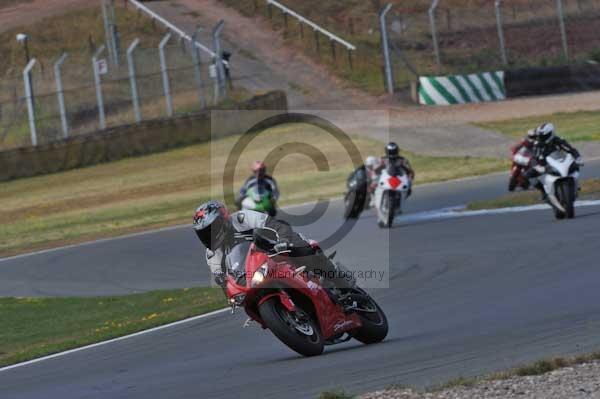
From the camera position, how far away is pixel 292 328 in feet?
28.5

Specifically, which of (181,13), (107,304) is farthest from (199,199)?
(181,13)

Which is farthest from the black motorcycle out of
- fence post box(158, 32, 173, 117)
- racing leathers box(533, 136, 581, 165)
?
fence post box(158, 32, 173, 117)

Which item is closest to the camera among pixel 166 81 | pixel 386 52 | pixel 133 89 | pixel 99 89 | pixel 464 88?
pixel 99 89

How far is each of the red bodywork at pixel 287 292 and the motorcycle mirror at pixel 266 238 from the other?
68 mm

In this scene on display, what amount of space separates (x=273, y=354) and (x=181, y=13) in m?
39.9

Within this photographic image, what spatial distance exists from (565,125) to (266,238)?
22728 millimetres

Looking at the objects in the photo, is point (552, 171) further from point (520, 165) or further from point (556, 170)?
point (520, 165)

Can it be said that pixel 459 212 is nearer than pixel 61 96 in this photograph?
Yes

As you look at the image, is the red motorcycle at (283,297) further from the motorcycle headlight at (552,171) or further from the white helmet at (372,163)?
the white helmet at (372,163)

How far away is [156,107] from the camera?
32750mm

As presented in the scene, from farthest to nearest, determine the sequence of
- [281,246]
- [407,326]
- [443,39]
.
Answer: [443,39] → [407,326] → [281,246]

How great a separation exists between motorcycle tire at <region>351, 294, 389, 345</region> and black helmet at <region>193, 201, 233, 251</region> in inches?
49.9

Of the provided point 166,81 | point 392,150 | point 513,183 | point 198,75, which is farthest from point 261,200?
point 198,75

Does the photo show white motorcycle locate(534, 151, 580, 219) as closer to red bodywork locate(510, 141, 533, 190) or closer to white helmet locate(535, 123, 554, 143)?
white helmet locate(535, 123, 554, 143)
